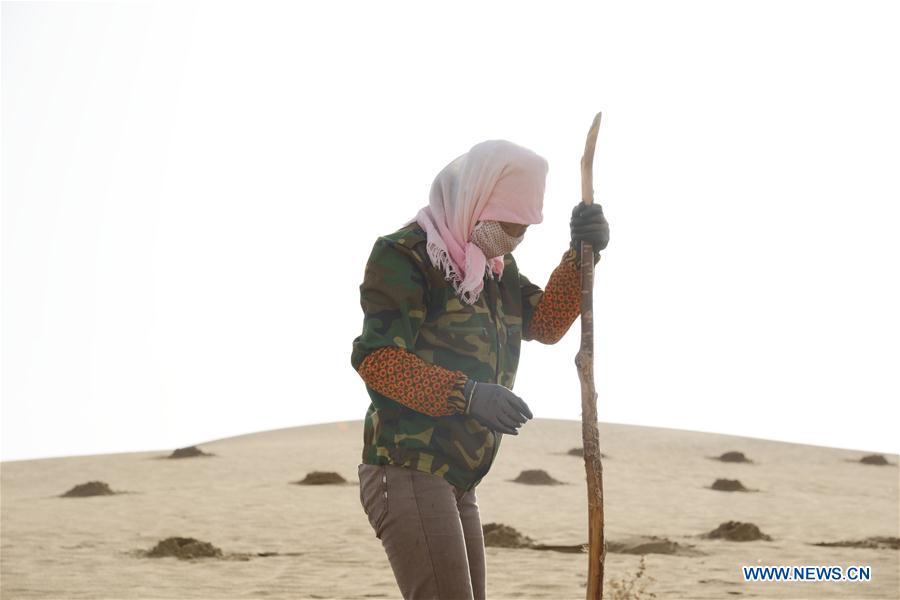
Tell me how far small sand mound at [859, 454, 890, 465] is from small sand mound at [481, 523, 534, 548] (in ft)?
40.6

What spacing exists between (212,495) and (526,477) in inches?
182

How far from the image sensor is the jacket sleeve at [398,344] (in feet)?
10.7

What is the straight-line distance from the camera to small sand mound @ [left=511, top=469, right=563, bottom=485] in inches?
673

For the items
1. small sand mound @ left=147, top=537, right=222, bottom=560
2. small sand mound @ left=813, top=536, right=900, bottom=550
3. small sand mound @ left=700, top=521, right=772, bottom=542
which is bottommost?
small sand mound @ left=147, top=537, right=222, bottom=560

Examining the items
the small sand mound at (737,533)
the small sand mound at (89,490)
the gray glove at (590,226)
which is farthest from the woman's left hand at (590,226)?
the small sand mound at (89,490)

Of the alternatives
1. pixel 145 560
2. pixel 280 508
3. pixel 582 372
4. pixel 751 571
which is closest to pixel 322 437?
pixel 280 508

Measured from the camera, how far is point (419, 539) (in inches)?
131

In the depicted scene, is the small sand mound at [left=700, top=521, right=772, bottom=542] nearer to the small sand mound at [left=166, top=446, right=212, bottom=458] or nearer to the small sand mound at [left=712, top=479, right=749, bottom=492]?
the small sand mound at [left=712, top=479, right=749, bottom=492]

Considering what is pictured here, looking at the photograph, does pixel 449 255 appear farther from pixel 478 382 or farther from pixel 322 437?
pixel 322 437

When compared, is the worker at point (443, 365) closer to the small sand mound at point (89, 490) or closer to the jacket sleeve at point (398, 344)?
the jacket sleeve at point (398, 344)

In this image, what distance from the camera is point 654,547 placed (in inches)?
445

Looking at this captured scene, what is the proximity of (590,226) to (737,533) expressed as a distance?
30.2 ft

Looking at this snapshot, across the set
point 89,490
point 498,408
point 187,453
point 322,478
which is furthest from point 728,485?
point 498,408

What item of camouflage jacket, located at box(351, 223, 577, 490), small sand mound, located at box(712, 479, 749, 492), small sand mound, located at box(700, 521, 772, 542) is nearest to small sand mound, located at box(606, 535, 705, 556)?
small sand mound, located at box(700, 521, 772, 542)
